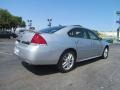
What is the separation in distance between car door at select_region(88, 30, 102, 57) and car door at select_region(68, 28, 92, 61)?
32 cm

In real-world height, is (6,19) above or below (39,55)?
above

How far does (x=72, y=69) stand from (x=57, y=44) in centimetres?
135

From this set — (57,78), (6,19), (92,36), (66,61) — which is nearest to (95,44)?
(92,36)

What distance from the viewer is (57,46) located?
22.3ft

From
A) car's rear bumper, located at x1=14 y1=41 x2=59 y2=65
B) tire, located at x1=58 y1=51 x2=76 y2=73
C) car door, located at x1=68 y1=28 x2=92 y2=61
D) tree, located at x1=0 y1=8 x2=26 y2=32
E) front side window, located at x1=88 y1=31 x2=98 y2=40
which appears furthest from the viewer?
tree, located at x1=0 y1=8 x2=26 y2=32

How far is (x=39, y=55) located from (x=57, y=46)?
685 mm

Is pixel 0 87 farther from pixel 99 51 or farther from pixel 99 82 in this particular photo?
pixel 99 51

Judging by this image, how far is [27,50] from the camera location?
6.63 metres

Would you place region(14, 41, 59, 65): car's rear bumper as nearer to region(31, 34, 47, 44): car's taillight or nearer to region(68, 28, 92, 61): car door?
region(31, 34, 47, 44): car's taillight

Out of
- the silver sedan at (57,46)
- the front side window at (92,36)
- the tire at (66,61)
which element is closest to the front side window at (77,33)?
the silver sedan at (57,46)

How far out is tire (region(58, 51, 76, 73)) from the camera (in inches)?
278

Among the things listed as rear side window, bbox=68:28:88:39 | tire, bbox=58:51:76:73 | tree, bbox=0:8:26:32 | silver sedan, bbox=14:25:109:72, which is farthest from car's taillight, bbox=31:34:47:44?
tree, bbox=0:8:26:32

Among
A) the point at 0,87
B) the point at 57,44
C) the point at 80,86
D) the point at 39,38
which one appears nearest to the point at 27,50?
the point at 39,38

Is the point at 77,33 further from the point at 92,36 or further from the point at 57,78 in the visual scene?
the point at 57,78
